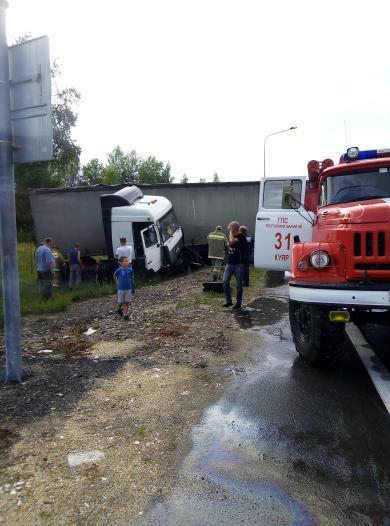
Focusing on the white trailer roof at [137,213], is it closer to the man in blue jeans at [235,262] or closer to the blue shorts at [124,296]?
the man in blue jeans at [235,262]

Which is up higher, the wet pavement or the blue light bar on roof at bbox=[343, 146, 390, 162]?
the blue light bar on roof at bbox=[343, 146, 390, 162]

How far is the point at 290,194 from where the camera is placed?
6.80m

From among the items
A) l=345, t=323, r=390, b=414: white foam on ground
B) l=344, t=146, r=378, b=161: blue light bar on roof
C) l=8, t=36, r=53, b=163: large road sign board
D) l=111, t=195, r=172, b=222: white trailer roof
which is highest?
l=8, t=36, r=53, b=163: large road sign board

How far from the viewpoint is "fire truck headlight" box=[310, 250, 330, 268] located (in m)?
5.10

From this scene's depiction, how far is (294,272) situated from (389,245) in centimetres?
103

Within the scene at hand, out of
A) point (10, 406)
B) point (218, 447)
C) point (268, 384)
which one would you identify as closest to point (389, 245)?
point (268, 384)

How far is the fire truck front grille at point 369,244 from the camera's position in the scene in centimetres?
480

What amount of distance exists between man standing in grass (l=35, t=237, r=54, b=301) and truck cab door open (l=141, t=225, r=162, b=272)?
11.3 feet

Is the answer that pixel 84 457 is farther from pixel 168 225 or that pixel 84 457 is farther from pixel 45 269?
pixel 168 225

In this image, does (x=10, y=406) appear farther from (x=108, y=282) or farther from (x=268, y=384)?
(x=108, y=282)

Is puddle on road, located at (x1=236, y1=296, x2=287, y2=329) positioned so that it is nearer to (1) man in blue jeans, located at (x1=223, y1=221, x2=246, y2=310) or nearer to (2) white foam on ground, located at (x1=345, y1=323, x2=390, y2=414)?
(1) man in blue jeans, located at (x1=223, y1=221, x2=246, y2=310)

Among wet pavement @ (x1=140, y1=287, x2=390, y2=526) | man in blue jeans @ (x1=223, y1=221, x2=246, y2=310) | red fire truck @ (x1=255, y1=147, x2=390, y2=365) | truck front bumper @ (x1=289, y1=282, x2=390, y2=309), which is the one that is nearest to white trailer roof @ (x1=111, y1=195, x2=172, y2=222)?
man in blue jeans @ (x1=223, y1=221, x2=246, y2=310)

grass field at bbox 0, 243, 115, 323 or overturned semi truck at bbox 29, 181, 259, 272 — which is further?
overturned semi truck at bbox 29, 181, 259, 272

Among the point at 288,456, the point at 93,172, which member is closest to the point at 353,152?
the point at 288,456
